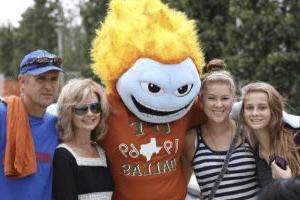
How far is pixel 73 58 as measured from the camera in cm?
2153

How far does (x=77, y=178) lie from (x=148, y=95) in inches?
28.7

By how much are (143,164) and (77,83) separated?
724 mm

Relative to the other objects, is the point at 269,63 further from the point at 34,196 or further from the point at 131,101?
the point at 34,196

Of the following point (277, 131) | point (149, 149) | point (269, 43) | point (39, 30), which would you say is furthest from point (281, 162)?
point (39, 30)

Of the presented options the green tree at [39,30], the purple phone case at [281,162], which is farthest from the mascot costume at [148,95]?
the green tree at [39,30]

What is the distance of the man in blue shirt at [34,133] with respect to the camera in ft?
9.44

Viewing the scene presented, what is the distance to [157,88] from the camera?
332cm

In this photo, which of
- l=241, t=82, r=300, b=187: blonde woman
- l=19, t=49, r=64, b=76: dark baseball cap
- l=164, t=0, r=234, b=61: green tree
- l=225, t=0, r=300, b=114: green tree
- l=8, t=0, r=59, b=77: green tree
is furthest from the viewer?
l=8, t=0, r=59, b=77: green tree

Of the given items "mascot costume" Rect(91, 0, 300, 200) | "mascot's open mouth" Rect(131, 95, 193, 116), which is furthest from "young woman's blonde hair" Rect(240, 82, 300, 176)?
"mascot's open mouth" Rect(131, 95, 193, 116)

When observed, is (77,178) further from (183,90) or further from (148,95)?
(183,90)

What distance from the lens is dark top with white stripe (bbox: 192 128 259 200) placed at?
3357 mm

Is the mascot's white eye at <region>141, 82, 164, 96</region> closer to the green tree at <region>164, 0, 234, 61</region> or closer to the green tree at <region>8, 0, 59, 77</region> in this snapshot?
the green tree at <region>164, 0, 234, 61</region>

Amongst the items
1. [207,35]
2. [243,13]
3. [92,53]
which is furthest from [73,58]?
[92,53]

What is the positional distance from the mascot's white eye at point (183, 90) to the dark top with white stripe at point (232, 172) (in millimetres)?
401
